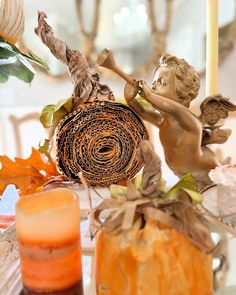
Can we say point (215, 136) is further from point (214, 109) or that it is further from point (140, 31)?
point (140, 31)

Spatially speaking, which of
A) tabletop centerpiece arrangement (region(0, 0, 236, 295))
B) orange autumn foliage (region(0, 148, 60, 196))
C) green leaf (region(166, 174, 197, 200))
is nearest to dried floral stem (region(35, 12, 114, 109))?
tabletop centerpiece arrangement (region(0, 0, 236, 295))

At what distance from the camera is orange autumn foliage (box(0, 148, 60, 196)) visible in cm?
71

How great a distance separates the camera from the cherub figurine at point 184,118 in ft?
1.94

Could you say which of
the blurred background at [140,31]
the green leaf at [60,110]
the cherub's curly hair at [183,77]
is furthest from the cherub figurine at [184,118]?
the blurred background at [140,31]

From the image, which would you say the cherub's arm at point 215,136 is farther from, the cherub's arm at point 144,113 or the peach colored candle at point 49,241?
the peach colored candle at point 49,241

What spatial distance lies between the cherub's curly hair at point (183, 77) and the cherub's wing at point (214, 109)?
0.03 meters

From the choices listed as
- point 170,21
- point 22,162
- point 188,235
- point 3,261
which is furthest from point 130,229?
point 170,21

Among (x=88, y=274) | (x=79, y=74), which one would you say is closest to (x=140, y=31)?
(x=79, y=74)

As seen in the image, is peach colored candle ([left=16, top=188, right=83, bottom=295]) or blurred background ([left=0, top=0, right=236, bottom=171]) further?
blurred background ([left=0, top=0, right=236, bottom=171])

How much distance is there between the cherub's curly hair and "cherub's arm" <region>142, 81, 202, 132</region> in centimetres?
2

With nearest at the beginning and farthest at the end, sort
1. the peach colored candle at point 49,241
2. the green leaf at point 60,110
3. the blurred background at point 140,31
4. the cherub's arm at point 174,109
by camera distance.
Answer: the peach colored candle at point 49,241
the cherub's arm at point 174,109
the green leaf at point 60,110
the blurred background at point 140,31

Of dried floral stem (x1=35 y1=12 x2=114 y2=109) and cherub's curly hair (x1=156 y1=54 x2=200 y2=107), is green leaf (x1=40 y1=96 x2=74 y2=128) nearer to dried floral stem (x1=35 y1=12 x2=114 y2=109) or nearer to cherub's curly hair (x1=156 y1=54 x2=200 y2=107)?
dried floral stem (x1=35 y1=12 x2=114 y2=109)

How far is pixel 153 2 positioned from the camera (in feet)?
7.55

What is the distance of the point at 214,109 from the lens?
61cm
